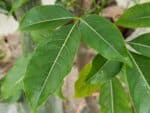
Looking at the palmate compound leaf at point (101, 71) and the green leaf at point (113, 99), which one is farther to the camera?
the green leaf at point (113, 99)

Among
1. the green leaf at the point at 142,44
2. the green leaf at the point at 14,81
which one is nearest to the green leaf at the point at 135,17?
the green leaf at the point at 142,44

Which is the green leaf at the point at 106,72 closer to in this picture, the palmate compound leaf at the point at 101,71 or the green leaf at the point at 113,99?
the palmate compound leaf at the point at 101,71

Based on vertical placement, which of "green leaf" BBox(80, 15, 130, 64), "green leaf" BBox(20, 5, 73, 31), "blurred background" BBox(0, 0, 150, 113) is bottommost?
"blurred background" BBox(0, 0, 150, 113)

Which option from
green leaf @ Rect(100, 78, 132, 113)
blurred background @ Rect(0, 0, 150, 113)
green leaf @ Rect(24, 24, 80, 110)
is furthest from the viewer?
blurred background @ Rect(0, 0, 150, 113)

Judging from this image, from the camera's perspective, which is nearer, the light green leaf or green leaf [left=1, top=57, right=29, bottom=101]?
the light green leaf

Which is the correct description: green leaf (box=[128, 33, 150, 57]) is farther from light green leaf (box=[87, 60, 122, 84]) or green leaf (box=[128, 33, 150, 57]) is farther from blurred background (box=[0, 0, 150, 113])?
blurred background (box=[0, 0, 150, 113])

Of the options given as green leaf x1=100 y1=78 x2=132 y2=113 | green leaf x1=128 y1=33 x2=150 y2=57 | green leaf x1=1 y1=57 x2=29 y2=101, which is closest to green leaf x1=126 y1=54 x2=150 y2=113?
green leaf x1=128 y1=33 x2=150 y2=57
